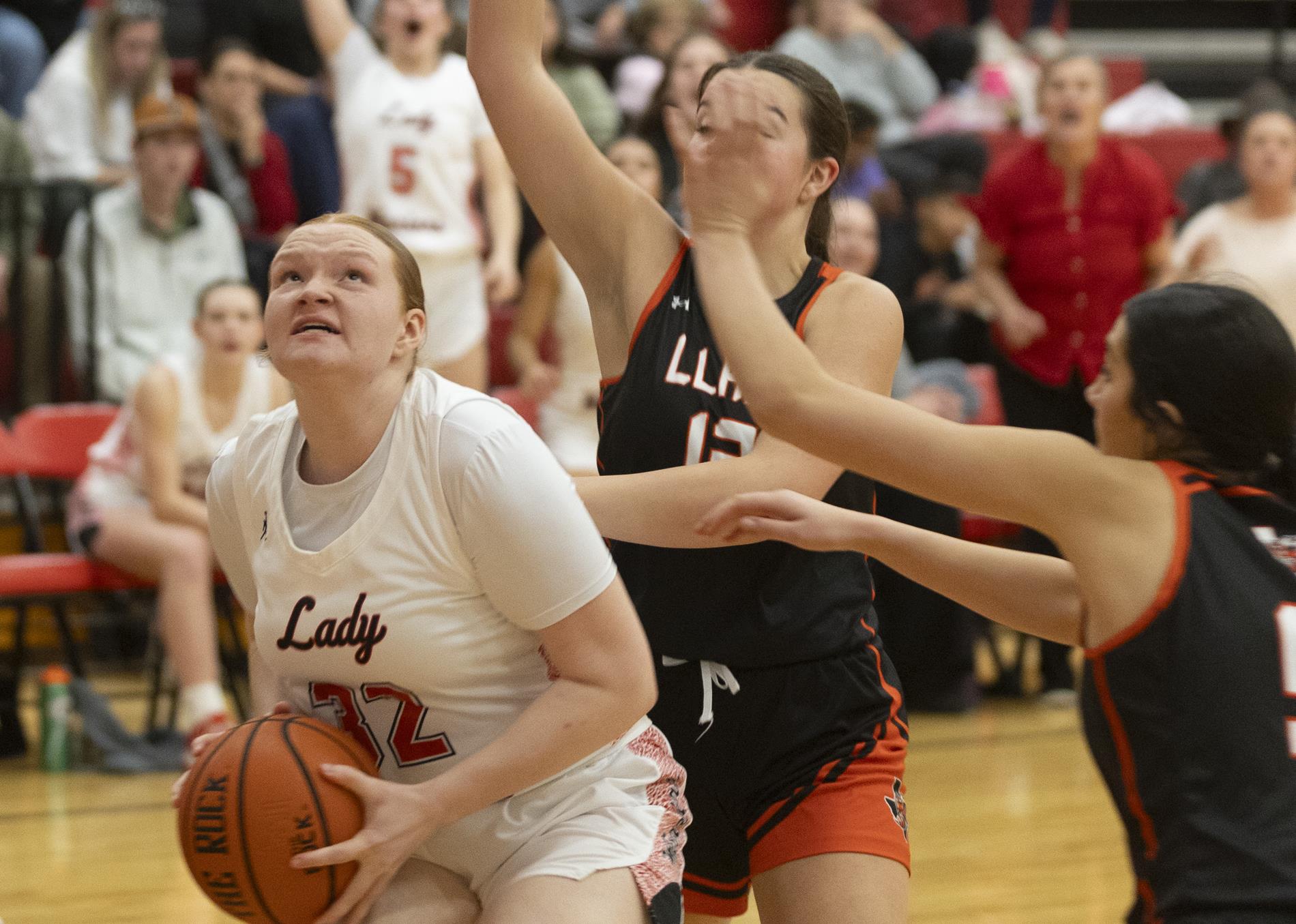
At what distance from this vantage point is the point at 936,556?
7.44 feet

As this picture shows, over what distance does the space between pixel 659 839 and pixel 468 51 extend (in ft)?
4.02

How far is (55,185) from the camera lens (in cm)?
721

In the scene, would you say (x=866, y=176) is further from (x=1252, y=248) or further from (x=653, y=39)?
(x=1252, y=248)

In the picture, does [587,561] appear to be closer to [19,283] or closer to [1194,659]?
[1194,659]

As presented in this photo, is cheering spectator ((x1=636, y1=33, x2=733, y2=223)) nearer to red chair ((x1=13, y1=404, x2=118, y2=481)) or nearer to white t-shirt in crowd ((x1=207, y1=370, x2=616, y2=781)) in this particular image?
red chair ((x1=13, y1=404, x2=118, y2=481))

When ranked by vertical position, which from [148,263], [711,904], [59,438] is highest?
[148,263]

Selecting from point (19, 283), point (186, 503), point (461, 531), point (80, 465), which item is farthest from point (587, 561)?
point (19, 283)

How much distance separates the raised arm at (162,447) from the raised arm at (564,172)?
347 centimetres

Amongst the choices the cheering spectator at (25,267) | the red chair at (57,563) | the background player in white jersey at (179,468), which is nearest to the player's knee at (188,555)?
the background player in white jersey at (179,468)

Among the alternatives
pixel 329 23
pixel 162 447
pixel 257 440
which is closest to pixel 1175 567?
pixel 257 440

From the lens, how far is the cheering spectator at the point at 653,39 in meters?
8.45

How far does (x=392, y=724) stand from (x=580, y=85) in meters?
6.08

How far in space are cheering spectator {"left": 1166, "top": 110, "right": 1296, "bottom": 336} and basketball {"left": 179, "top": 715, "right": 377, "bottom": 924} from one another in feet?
16.5

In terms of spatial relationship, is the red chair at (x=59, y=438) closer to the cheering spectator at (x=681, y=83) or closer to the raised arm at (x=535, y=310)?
the raised arm at (x=535, y=310)
